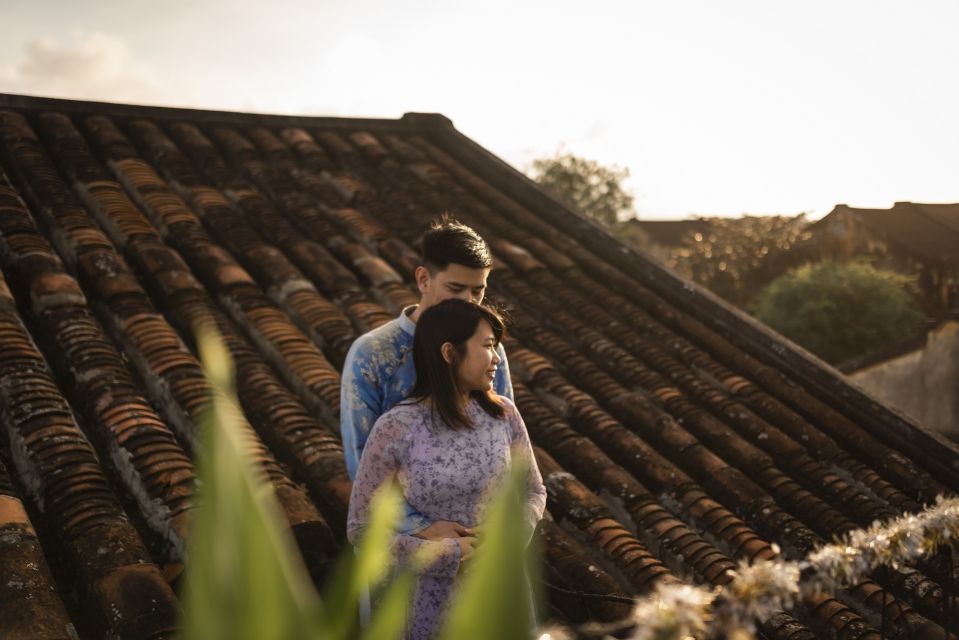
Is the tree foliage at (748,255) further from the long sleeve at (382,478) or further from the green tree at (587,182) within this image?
the long sleeve at (382,478)

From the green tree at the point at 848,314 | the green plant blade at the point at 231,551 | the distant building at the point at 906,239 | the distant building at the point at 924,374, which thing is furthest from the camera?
the distant building at the point at 906,239

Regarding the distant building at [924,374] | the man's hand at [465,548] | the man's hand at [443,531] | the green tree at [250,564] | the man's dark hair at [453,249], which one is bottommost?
the distant building at [924,374]

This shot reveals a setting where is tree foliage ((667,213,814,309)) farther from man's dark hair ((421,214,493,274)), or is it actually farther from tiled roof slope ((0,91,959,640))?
man's dark hair ((421,214,493,274))

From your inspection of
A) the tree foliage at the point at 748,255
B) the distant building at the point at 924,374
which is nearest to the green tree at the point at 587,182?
the tree foliage at the point at 748,255

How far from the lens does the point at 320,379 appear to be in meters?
4.24

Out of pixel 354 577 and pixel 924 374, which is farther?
pixel 924 374

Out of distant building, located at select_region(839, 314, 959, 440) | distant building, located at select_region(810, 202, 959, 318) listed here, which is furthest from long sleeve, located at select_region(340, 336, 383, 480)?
distant building, located at select_region(810, 202, 959, 318)

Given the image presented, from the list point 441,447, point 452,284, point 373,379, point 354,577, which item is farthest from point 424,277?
point 354,577

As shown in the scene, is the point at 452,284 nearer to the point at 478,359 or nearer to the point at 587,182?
the point at 478,359

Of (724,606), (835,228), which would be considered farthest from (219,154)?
(835,228)

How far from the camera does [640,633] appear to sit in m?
0.94

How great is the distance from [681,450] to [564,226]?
3.06 m

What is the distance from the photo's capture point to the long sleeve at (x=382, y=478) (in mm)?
2586

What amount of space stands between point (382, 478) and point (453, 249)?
2.60 ft
